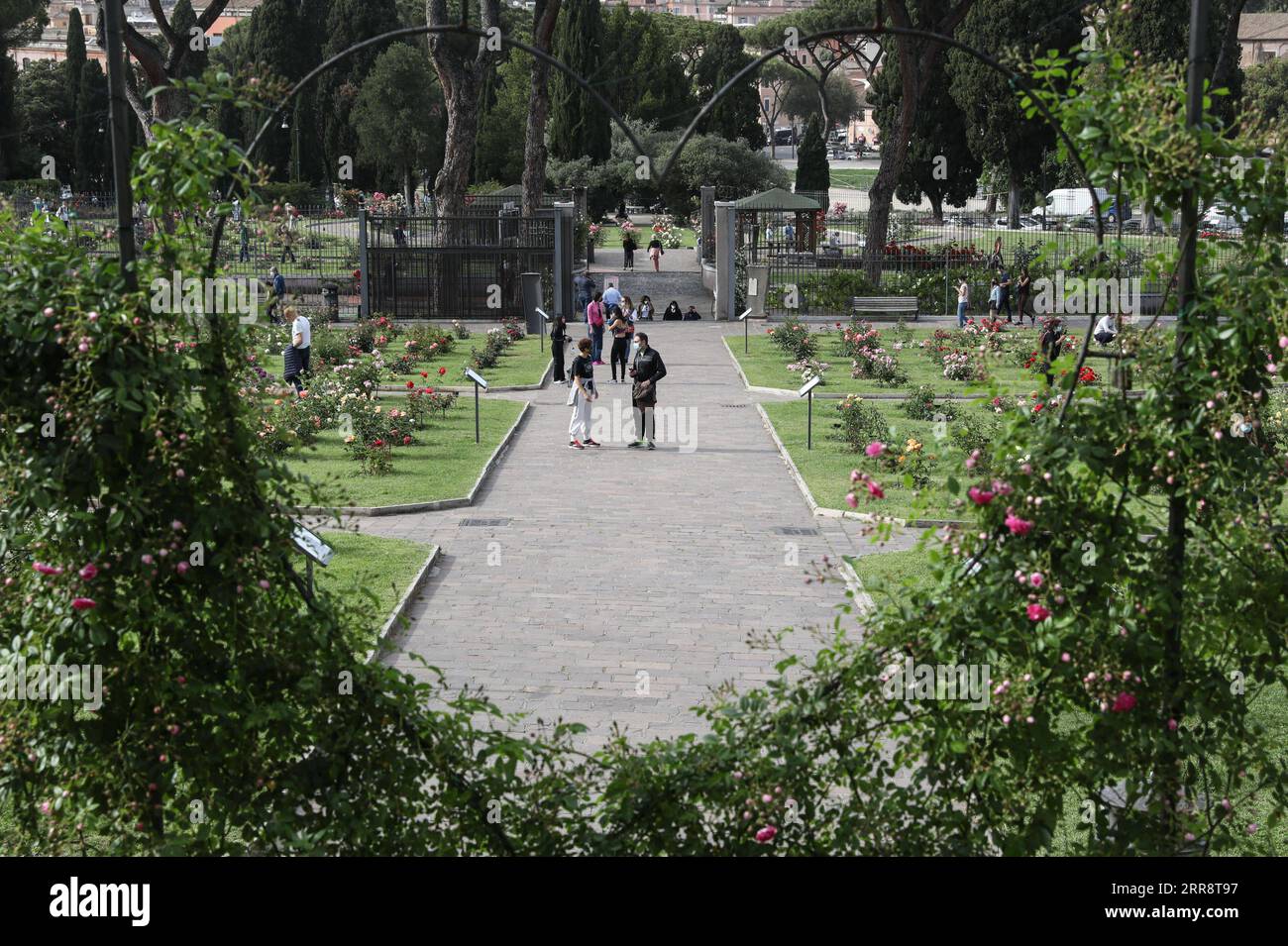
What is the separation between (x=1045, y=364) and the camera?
17.3ft

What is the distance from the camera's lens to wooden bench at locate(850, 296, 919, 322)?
105ft

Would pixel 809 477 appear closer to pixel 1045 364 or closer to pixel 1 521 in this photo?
pixel 1045 364

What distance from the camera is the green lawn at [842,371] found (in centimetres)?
2184

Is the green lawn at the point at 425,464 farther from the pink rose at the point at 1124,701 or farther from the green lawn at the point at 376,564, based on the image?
the pink rose at the point at 1124,701

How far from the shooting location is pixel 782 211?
33969mm

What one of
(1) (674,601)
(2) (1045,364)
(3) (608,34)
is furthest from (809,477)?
(3) (608,34)

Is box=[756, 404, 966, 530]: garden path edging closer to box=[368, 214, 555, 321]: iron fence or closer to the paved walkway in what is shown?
the paved walkway

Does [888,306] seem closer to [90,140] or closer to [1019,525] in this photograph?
[1019,525]

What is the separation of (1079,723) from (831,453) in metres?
9.04

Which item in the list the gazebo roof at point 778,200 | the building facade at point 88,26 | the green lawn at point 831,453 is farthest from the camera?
the building facade at point 88,26

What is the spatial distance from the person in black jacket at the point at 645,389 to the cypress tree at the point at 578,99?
42.2 metres

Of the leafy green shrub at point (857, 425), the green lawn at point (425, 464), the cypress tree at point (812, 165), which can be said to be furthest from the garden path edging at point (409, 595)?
the cypress tree at point (812, 165)

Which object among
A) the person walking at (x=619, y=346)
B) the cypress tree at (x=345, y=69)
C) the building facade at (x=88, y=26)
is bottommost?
the person walking at (x=619, y=346)

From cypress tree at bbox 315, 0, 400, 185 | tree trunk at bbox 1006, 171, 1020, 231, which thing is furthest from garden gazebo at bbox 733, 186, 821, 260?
cypress tree at bbox 315, 0, 400, 185
